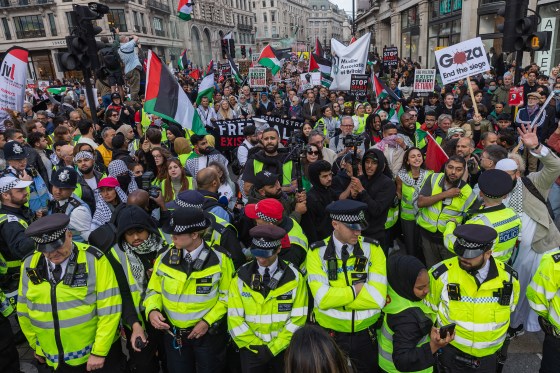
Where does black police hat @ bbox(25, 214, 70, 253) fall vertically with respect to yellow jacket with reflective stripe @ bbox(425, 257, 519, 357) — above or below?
above

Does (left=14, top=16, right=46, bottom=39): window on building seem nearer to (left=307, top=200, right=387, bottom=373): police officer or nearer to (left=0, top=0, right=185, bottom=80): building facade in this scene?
(left=0, top=0, right=185, bottom=80): building facade

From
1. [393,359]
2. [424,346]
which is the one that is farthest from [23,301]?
[424,346]

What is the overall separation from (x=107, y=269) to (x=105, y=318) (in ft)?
1.23

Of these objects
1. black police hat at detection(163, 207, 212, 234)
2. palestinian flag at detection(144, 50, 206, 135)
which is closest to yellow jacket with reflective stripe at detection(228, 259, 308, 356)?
black police hat at detection(163, 207, 212, 234)

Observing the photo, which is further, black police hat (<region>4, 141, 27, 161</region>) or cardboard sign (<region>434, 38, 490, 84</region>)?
cardboard sign (<region>434, 38, 490, 84</region>)

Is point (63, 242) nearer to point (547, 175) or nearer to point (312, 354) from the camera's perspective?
point (312, 354)

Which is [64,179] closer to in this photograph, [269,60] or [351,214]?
[351,214]

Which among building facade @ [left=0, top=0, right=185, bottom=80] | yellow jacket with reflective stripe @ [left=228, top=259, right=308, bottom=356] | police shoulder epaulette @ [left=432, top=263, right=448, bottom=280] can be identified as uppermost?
building facade @ [left=0, top=0, right=185, bottom=80]

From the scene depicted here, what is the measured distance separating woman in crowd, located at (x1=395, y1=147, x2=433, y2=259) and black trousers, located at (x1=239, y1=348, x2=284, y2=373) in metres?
2.76

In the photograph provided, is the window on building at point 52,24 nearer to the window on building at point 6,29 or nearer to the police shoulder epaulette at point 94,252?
the window on building at point 6,29

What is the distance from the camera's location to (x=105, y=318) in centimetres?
291

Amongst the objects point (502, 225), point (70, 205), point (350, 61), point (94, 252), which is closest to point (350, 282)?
point (502, 225)

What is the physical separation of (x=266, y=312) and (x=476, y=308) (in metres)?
1.48

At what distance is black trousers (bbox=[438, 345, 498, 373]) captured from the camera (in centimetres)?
274
